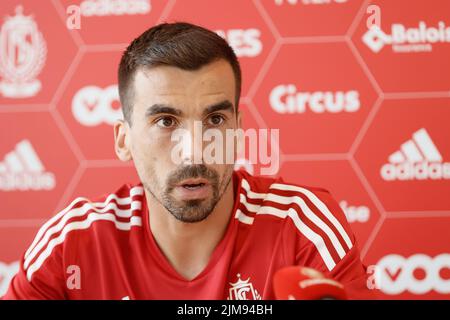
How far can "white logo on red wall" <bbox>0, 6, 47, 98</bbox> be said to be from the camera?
2.26 metres

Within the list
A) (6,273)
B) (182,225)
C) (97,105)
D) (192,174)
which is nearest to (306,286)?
(192,174)

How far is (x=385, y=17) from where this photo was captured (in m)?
2.19

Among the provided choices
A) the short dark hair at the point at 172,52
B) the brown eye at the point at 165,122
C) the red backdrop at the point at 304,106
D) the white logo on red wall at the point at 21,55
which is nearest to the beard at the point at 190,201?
the brown eye at the point at 165,122

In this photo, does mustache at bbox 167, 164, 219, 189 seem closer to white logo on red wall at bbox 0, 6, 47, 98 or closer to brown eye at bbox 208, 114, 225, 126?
brown eye at bbox 208, 114, 225, 126

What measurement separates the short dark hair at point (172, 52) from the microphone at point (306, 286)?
639mm

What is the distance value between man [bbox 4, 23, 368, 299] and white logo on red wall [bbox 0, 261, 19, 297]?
79cm

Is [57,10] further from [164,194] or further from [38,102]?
[164,194]

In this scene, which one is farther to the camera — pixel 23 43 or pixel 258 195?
pixel 23 43

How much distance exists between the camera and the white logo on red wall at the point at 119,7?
2.23 meters

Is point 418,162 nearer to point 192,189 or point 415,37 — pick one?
point 415,37

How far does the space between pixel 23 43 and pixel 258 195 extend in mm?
1161

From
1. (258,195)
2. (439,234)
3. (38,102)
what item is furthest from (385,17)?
(38,102)

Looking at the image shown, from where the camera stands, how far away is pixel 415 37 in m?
2.18

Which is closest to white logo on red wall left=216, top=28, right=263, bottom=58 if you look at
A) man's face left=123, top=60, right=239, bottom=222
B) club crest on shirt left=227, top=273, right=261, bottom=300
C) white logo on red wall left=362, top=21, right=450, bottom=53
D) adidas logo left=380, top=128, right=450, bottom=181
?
white logo on red wall left=362, top=21, right=450, bottom=53
